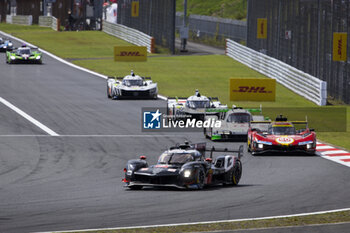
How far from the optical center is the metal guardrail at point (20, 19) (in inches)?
4146

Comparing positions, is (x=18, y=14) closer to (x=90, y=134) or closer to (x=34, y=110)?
(x=34, y=110)

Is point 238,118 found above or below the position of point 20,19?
below

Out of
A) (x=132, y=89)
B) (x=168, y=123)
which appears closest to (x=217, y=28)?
(x=132, y=89)

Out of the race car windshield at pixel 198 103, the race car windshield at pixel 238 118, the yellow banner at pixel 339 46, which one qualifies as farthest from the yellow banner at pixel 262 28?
the race car windshield at pixel 238 118

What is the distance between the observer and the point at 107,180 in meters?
21.2

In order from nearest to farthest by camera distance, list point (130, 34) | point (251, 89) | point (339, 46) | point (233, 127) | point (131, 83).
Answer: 1. point (233, 127)
2. point (339, 46)
3. point (131, 83)
4. point (251, 89)
5. point (130, 34)

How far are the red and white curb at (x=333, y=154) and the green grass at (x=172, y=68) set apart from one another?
1.04 metres

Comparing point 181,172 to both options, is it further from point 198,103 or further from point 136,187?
point 198,103

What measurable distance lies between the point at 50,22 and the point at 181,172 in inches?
3260

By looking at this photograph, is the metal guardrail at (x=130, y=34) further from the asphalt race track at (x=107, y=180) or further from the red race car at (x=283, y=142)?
the red race car at (x=283, y=142)

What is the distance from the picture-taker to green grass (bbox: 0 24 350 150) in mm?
45125

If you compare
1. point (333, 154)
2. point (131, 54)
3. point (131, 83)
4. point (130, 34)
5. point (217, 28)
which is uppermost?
point (217, 28)

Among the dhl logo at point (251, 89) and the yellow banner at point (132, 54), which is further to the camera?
the yellow banner at point (132, 54)

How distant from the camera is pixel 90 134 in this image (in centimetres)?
3108
